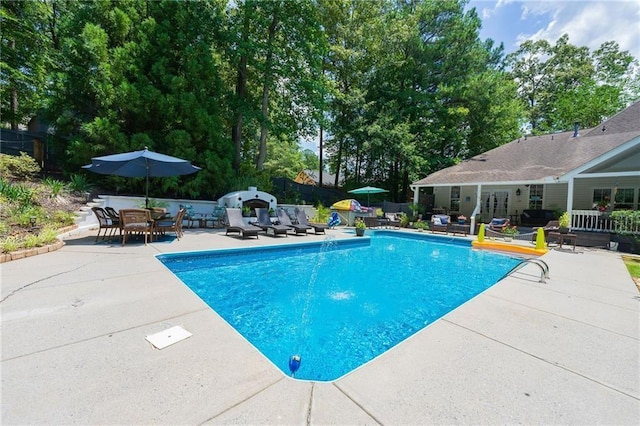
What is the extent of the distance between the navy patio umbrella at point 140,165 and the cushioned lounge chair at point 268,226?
339cm

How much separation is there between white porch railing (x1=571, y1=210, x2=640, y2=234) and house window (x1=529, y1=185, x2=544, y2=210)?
4309mm

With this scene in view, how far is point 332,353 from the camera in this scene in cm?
358

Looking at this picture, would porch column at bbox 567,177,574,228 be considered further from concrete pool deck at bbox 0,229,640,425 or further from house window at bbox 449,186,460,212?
concrete pool deck at bbox 0,229,640,425

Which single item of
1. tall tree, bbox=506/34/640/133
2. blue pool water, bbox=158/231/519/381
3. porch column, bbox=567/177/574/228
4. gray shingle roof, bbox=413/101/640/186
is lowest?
blue pool water, bbox=158/231/519/381

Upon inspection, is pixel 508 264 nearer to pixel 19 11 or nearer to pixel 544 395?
pixel 544 395

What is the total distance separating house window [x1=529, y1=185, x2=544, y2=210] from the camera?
16.5 m

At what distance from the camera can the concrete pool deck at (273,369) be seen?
1854 mm

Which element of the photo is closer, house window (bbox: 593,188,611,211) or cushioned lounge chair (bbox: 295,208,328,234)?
cushioned lounge chair (bbox: 295,208,328,234)

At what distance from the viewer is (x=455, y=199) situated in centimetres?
1962

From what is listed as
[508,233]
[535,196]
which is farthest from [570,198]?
[535,196]

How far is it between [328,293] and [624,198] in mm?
17362

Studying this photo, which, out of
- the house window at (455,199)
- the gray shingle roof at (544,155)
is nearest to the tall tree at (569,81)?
the gray shingle roof at (544,155)

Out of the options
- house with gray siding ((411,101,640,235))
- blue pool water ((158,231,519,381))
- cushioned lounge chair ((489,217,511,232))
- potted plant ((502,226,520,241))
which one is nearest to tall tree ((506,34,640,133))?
house with gray siding ((411,101,640,235))

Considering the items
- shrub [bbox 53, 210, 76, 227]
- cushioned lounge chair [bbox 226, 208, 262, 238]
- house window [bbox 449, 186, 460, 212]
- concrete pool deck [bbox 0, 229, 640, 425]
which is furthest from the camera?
house window [bbox 449, 186, 460, 212]
